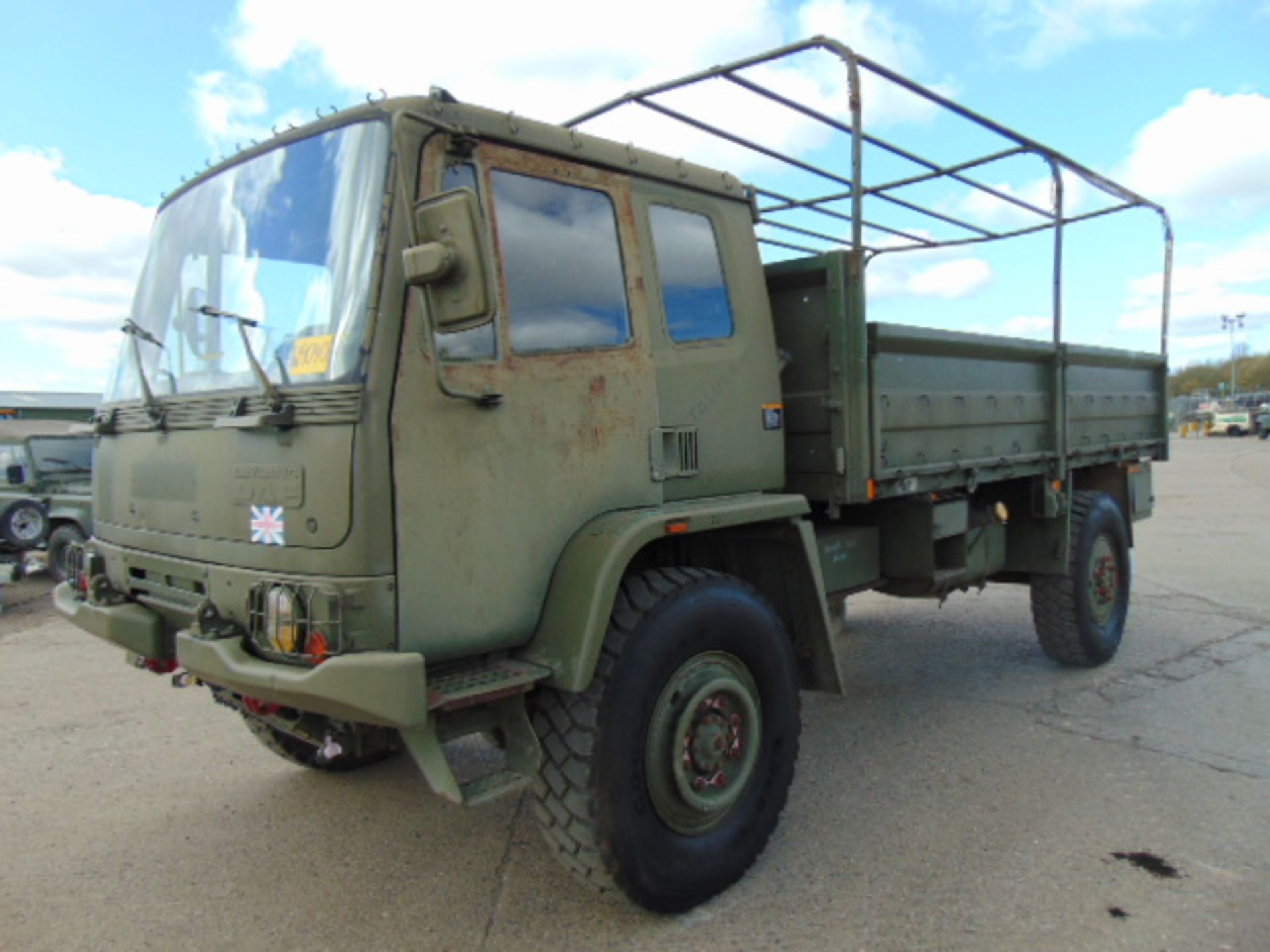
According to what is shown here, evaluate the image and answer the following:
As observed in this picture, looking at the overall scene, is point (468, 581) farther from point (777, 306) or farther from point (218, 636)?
point (777, 306)

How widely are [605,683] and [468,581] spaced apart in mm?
561

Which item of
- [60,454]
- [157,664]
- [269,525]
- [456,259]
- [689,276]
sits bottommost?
[157,664]

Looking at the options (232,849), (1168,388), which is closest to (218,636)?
(232,849)

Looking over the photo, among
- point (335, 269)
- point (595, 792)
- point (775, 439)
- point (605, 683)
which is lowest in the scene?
point (595, 792)

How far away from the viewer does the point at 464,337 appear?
2.90 m

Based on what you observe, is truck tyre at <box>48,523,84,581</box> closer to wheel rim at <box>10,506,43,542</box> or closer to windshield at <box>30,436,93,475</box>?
wheel rim at <box>10,506,43,542</box>

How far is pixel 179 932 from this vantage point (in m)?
3.21

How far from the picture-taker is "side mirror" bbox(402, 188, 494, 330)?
8.42 feet

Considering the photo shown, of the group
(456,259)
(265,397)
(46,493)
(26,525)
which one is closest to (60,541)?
(26,525)

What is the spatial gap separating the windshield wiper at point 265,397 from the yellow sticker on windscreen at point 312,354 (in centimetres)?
9

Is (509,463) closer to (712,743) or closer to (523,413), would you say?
(523,413)

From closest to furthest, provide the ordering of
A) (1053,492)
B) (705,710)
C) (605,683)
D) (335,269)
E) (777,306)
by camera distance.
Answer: (335,269)
(605,683)
(705,710)
(777,306)
(1053,492)

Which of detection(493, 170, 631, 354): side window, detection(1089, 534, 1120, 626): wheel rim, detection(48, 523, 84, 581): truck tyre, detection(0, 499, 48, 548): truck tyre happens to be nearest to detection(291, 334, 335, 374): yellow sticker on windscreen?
detection(493, 170, 631, 354): side window

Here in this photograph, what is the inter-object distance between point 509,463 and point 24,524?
10750 millimetres
